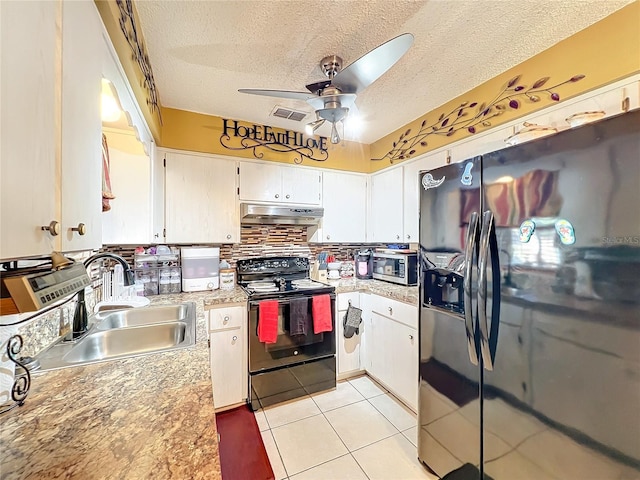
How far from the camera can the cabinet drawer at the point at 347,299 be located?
8.61 feet

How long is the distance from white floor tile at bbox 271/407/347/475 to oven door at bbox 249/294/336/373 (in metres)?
0.46

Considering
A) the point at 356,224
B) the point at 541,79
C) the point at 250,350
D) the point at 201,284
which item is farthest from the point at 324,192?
the point at 541,79

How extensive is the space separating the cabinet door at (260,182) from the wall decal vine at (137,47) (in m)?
0.86

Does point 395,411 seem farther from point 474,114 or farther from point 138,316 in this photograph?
point 474,114

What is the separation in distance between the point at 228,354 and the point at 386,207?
2.07 m

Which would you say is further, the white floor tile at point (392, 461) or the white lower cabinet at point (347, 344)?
the white lower cabinet at point (347, 344)

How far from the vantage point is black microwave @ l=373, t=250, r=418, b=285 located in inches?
99.4

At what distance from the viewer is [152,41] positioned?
1586 mm

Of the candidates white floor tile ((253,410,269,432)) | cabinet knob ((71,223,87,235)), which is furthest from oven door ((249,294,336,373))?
cabinet knob ((71,223,87,235))

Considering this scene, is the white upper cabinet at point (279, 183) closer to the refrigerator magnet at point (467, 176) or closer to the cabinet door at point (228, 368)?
the cabinet door at point (228, 368)

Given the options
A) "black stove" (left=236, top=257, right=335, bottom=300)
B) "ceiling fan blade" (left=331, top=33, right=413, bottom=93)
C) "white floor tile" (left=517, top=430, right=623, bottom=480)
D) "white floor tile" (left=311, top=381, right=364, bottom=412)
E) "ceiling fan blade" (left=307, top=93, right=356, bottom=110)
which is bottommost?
"white floor tile" (left=311, top=381, right=364, bottom=412)

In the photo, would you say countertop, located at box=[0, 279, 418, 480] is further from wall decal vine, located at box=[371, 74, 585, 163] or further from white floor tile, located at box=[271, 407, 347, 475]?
wall decal vine, located at box=[371, 74, 585, 163]

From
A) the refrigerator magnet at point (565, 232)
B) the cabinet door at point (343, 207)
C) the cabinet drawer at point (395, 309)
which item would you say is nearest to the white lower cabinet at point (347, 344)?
the cabinet drawer at point (395, 309)

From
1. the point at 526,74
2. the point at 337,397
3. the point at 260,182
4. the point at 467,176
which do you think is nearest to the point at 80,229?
the point at 467,176
